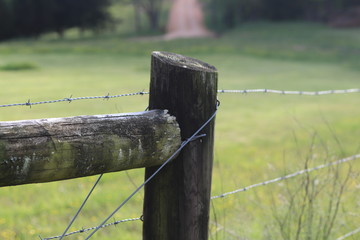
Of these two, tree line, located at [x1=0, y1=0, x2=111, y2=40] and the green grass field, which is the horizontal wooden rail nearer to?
the green grass field

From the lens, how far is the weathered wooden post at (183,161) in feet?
6.89

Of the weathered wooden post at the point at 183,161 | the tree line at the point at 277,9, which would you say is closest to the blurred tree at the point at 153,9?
the tree line at the point at 277,9

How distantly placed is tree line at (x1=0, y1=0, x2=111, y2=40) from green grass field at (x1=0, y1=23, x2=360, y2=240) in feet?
64.8

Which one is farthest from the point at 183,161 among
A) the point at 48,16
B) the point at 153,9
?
the point at 153,9

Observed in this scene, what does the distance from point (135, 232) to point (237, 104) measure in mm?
9453

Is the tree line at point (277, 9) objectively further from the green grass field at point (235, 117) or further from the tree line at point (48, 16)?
the green grass field at point (235, 117)

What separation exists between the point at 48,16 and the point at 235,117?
139 ft

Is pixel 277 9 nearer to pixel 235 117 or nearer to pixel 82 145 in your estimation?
pixel 235 117

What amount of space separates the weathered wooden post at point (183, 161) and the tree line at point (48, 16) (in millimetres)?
49169

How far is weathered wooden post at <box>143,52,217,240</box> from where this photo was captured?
2100mm

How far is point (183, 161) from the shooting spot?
2.18 meters

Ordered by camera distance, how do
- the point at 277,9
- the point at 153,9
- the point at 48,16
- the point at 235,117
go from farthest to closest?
the point at 153,9
the point at 48,16
the point at 277,9
the point at 235,117

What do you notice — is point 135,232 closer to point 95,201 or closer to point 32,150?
point 95,201

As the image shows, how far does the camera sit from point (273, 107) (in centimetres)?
1353
